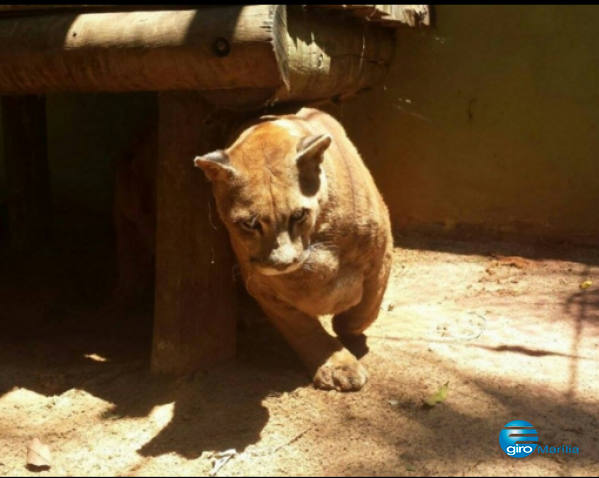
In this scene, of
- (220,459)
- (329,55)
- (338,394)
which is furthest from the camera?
(329,55)

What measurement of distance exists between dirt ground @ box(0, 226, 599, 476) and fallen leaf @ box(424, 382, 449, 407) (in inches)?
1.4

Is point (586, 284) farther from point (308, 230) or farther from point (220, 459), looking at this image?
point (220, 459)

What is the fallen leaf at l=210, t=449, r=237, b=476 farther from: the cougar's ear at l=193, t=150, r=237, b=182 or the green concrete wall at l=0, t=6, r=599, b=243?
the green concrete wall at l=0, t=6, r=599, b=243

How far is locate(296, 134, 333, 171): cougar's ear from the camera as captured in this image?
3947mm

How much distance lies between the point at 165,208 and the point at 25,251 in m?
3.22

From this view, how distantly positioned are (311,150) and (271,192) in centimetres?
30

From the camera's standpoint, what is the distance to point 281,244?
12.7 feet

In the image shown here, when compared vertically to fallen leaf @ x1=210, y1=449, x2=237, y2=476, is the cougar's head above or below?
above

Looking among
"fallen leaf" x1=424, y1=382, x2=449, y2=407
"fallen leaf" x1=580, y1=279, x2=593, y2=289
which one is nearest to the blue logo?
"fallen leaf" x1=424, y1=382, x2=449, y2=407

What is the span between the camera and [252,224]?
3.90m

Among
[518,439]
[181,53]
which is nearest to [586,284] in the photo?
[518,439]

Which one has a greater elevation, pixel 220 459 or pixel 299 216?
pixel 299 216


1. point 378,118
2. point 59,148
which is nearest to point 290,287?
point 378,118

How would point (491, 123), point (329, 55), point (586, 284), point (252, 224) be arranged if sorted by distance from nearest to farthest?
point (252, 224) → point (329, 55) → point (586, 284) → point (491, 123)
